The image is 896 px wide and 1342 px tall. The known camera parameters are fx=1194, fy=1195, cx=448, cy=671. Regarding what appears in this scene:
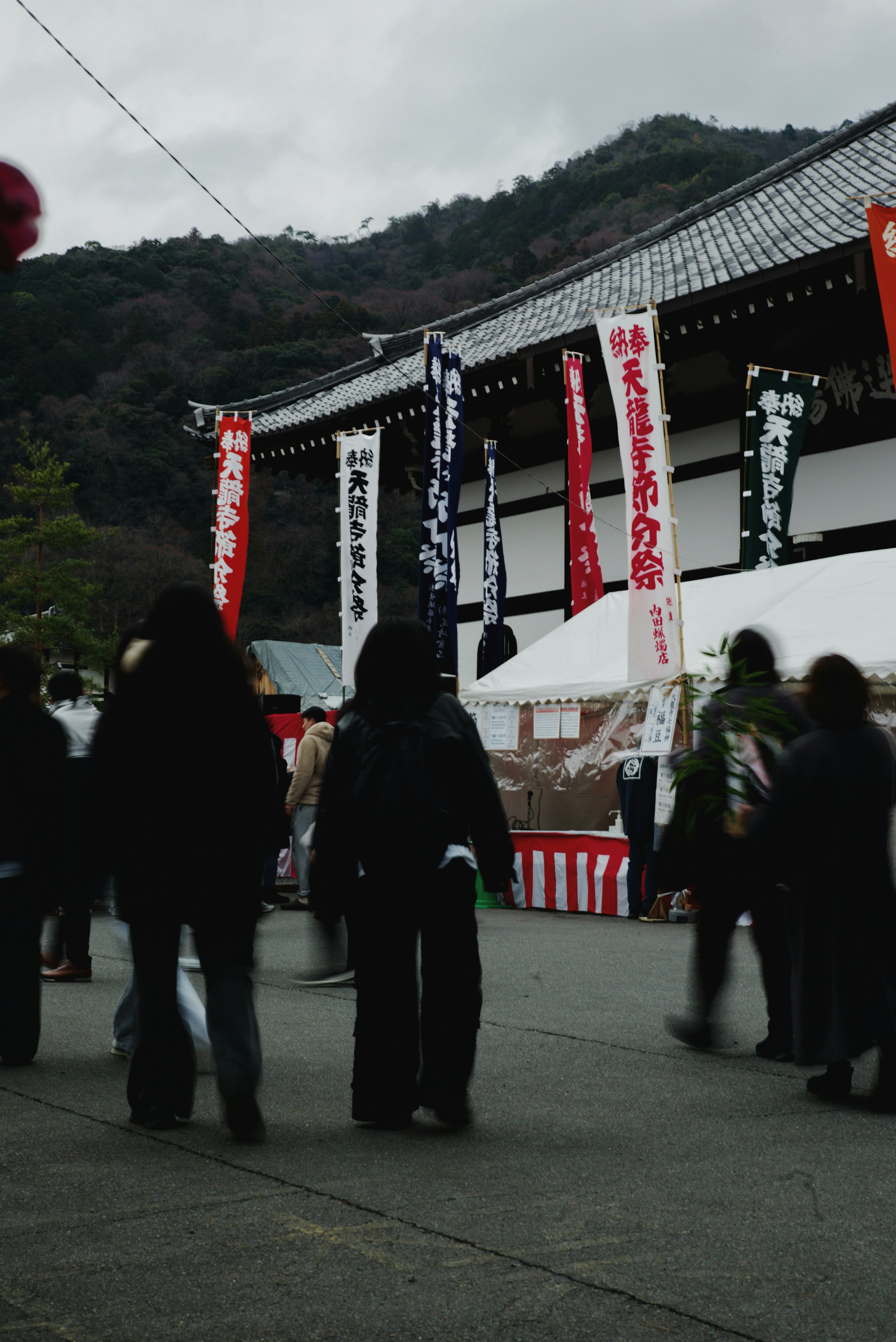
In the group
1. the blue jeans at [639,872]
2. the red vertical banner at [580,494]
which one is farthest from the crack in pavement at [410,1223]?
the red vertical banner at [580,494]

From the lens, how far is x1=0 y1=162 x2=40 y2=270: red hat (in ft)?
4.54

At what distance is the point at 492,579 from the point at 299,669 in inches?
975

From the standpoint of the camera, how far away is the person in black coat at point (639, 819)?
9.98m

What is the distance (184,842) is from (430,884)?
78 centimetres

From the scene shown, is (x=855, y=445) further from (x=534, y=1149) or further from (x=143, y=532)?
(x=143, y=532)

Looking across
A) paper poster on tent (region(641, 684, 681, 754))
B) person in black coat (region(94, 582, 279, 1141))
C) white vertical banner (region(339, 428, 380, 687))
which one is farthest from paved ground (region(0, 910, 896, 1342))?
white vertical banner (region(339, 428, 380, 687))

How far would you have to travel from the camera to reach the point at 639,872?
10.2 m

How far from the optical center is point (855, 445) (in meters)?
11.8

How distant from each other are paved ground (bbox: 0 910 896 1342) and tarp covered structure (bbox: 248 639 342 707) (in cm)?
3209

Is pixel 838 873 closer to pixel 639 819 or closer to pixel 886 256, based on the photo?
pixel 639 819

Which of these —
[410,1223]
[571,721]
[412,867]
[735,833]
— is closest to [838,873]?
[735,833]

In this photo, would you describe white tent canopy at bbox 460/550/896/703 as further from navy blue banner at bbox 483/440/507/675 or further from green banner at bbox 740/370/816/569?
navy blue banner at bbox 483/440/507/675

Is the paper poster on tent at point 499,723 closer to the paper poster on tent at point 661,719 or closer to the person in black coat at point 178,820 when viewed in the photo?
the paper poster on tent at point 661,719

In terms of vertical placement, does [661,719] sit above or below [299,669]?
below
